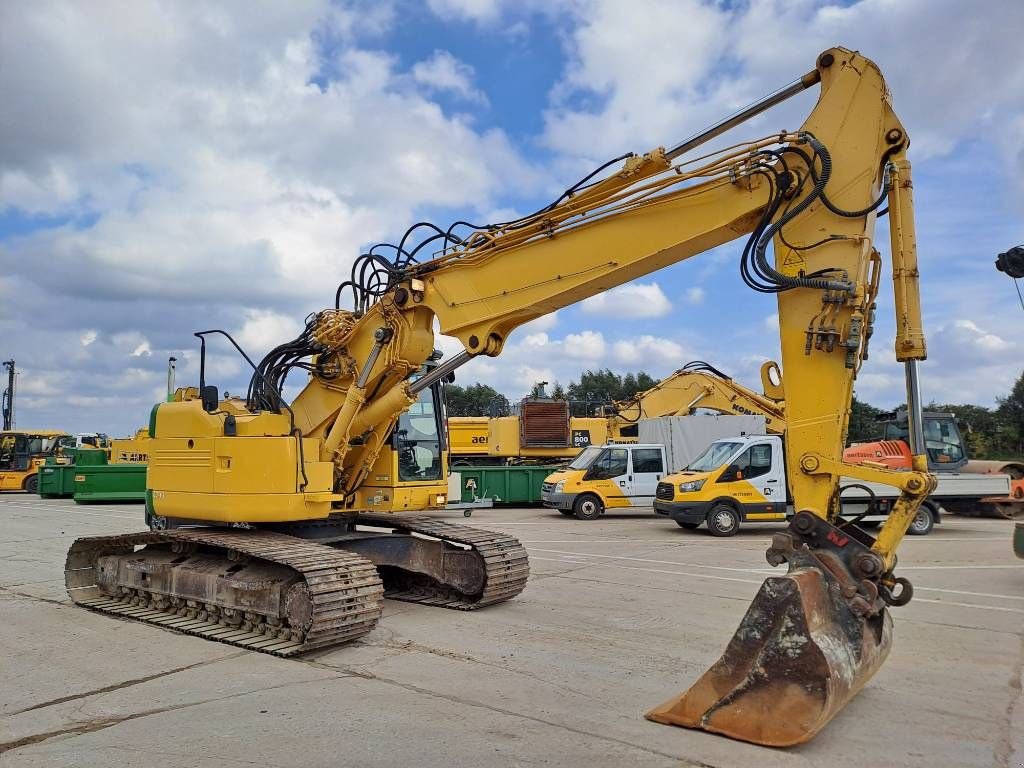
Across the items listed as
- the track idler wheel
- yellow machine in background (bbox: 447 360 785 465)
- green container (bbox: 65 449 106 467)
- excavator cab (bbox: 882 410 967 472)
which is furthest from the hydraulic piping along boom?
green container (bbox: 65 449 106 467)

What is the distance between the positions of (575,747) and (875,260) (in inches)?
155

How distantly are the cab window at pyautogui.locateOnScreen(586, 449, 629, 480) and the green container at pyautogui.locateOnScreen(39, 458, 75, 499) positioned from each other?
1795 cm

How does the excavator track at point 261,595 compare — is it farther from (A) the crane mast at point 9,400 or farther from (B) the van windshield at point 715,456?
(A) the crane mast at point 9,400

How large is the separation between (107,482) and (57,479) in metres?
3.24

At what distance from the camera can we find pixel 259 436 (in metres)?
7.84

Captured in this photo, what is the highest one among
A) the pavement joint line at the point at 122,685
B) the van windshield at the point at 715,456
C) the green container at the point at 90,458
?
the green container at the point at 90,458

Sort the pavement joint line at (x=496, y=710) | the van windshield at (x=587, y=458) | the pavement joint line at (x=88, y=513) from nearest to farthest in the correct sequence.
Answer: the pavement joint line at (x=496, y=710) → the pavement joint line at (x=88, y=513) → the van windshield at (x=587, y=458)

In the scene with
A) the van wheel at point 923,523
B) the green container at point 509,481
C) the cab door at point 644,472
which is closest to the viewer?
the van wheel at point 923,523

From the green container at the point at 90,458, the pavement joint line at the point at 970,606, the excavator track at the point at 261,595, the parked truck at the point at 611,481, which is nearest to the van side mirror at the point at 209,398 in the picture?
the excavator track at the point at 261,595

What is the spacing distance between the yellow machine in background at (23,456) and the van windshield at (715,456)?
A: 26048mm

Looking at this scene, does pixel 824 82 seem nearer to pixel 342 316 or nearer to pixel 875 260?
pixel 875 260

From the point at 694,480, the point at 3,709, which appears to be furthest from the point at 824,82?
the point at 694,480

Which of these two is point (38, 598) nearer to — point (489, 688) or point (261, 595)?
point (261, 595)

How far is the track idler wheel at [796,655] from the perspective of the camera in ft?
14.9
